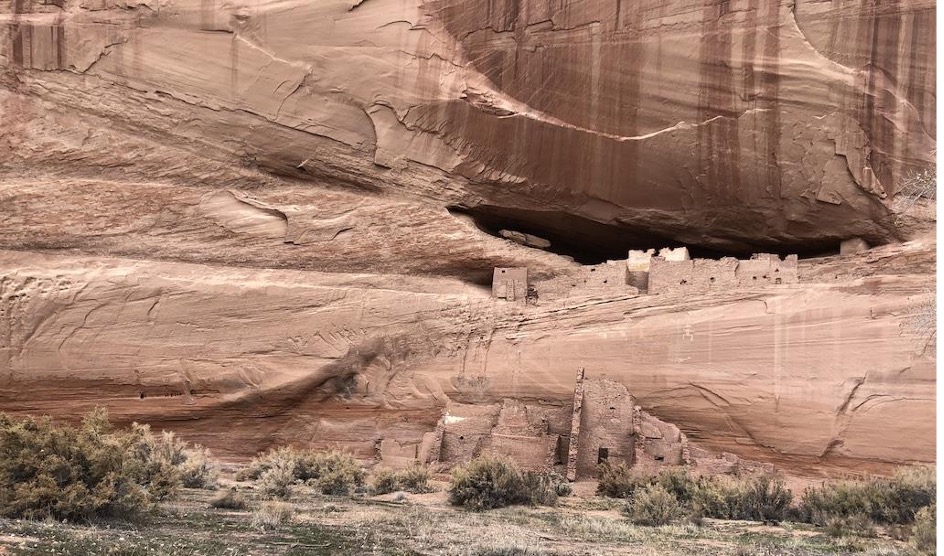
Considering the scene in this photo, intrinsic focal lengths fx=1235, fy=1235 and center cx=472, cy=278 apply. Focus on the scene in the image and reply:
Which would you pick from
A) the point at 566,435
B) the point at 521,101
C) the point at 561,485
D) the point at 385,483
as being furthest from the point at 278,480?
the point at 521,101

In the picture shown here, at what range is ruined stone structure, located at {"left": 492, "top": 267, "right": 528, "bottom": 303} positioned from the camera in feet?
60.8

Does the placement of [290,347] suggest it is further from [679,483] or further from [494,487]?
[679,483]

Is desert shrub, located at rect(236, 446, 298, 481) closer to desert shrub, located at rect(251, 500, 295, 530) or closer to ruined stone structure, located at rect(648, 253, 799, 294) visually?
desert shrub, located at rect(251, 500, 295, 530)

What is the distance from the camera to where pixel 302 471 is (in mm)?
17547

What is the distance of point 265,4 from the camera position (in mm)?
18297

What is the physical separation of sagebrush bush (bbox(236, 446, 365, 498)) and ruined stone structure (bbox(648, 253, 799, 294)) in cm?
500

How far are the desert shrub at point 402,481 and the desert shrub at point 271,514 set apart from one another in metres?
2.23

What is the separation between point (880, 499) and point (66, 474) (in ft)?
29.5

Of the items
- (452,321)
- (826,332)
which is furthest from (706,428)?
(452,321)

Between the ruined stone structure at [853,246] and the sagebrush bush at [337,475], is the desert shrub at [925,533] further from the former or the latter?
the sagebrush bush at [337,475]

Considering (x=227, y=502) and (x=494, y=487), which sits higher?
(x=494, y=487)

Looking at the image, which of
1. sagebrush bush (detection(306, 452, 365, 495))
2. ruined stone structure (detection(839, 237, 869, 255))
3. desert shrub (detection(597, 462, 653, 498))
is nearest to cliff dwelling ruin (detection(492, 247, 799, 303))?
ruined stone structure (detection(839, 237, 869, 255))

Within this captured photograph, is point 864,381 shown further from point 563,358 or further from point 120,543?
point 120,543

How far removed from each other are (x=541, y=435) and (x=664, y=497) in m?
3.31
